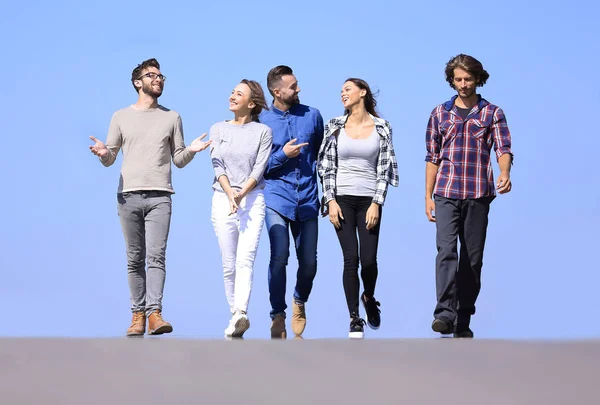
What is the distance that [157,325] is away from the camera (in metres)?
8.09

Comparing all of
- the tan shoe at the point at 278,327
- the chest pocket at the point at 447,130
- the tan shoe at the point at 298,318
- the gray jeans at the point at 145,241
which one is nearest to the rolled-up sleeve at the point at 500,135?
the chest pocket at the point at 447,130

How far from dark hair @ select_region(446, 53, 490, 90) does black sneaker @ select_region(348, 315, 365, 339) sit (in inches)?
88.4

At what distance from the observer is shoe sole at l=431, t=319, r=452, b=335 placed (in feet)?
25.7

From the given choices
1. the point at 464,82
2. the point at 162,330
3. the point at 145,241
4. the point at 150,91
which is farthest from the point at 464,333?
the point at 150,91

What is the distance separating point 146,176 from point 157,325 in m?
1.35

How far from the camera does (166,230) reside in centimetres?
848

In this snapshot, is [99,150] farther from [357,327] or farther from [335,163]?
[357,327]

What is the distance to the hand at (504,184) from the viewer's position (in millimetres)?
8051

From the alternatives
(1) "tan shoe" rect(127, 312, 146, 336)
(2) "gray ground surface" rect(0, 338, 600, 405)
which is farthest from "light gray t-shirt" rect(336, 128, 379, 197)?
(2) "gray ground surface" rect(0, 338, 600, 405)

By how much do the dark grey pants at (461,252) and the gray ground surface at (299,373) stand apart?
2.08m

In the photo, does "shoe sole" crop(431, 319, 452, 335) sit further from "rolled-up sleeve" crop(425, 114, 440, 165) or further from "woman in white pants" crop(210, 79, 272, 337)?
"woman in white pants" crop(210, 79, 272, 337)

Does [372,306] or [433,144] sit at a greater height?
[433,144]
